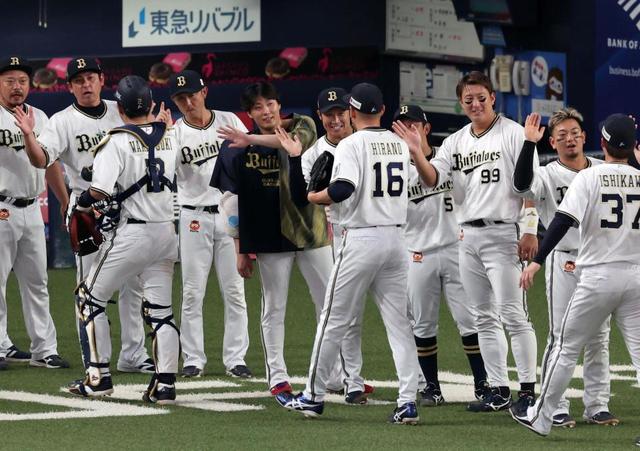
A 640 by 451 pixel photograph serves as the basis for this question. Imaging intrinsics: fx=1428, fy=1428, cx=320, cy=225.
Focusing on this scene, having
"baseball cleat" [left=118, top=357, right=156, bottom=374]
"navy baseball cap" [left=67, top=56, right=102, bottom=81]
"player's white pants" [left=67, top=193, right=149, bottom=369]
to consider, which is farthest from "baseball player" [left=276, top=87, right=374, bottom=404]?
"navy baseball cap" [left=67, top=56, right=102, bottom=81]

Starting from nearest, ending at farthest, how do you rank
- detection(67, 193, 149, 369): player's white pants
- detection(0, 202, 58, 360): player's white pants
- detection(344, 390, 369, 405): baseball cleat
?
detection(344, 390, 369, 405): baseball cleat → detection(67, 193, 149, 369): player's white pants → detection(0, 202, 58, 360): player's white pants

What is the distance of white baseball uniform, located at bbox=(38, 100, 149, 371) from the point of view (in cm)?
1134

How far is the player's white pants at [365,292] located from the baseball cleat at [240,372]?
2.30 metres

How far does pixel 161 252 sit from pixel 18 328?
5542 millimetres

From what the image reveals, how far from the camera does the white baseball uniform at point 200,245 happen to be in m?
11.4

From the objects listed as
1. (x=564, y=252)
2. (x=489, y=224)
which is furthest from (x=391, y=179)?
(x=564, y=252)

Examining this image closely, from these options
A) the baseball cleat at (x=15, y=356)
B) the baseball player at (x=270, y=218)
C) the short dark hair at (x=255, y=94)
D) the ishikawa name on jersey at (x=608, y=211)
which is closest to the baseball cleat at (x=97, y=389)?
the baseball player at (x=270, y=218)

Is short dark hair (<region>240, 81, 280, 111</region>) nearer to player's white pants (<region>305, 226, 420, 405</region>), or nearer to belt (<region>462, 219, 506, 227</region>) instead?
player's white pants (<region>305, 226, 420, 405</region>)

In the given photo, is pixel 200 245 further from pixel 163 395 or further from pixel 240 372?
pixel 163 395

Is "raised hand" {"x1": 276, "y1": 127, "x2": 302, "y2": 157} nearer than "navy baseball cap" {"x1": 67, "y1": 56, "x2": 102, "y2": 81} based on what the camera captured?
Yes

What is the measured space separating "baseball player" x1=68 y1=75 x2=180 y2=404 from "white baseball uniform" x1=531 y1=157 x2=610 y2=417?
2.57 metres

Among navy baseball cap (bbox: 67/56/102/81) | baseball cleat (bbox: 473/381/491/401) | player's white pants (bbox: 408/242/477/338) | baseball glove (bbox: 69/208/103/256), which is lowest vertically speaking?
baseball cleat (bbox: 473/381/491/401)

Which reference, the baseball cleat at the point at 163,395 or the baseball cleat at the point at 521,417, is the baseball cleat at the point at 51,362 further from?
the baseball cleat at the point at 521,417

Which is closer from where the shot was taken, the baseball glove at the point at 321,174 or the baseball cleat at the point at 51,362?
the baseball glove at the point at 321,174
